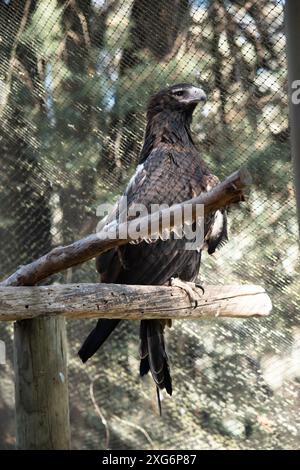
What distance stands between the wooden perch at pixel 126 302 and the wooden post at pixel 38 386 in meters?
0.06

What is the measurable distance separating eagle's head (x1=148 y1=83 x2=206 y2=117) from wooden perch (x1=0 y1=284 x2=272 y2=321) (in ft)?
2.60

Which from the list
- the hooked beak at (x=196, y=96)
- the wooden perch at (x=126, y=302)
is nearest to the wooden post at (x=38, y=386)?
the wooden perch at (x=126, y=302)

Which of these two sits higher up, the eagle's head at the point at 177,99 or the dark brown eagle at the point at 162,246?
the eagle's head at the point at 177,99

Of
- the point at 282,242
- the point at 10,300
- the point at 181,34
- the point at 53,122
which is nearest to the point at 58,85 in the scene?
the point at 53,122

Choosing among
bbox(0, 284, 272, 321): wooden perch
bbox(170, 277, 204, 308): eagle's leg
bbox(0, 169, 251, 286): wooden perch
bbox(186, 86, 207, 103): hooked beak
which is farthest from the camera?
Result: bbox(186, 86, 207, 103): hooked beak

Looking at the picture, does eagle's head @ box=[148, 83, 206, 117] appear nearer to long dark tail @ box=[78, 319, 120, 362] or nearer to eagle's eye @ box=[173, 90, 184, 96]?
eagle's eye @ box=[173, 90, 184, 96]

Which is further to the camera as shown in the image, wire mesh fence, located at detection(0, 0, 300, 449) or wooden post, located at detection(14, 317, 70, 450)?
wire mesh fence, located at detection(0, 0, 300, 449)

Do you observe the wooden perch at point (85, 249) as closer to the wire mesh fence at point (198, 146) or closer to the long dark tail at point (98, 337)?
the long dark tail at point (98, 337)

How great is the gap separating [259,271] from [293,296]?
175mm

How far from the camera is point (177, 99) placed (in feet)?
11.0

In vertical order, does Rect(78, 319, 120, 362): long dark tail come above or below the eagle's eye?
below

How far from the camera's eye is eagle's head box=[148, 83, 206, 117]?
3270mm

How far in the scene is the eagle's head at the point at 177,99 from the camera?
10.7ft

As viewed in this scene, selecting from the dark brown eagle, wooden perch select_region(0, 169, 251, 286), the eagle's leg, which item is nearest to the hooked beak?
the dark brown eagle
